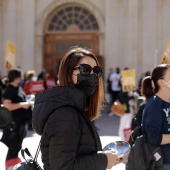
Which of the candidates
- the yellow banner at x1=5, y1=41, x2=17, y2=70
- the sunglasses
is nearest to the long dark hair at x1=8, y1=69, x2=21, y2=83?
the yellow banner at x1=5, y1=41, x2=17, y2=70

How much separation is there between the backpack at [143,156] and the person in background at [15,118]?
2.89 meters

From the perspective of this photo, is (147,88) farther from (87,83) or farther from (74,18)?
(74,18)

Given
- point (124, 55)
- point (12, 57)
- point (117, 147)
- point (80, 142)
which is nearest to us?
point (80, 142)

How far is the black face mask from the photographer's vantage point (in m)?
2.57

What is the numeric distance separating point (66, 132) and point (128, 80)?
7.78 m

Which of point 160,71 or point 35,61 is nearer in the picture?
point 160,71

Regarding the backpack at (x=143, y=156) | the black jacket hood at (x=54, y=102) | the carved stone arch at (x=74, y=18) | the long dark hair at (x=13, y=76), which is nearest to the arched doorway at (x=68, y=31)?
the carved stone arch at (x=74, y=18)

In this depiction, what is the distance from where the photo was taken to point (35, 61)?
19.1 metres

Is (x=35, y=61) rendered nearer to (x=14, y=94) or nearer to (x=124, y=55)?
(x=124, y=55)

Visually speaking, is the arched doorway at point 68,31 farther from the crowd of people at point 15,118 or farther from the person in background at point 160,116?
the person in background at point 160,116

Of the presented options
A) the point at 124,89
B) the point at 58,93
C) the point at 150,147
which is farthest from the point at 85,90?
the point at 124,89

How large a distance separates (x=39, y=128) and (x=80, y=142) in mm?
269

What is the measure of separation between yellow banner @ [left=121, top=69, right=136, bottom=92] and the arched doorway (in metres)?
8.81

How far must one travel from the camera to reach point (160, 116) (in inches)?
147
